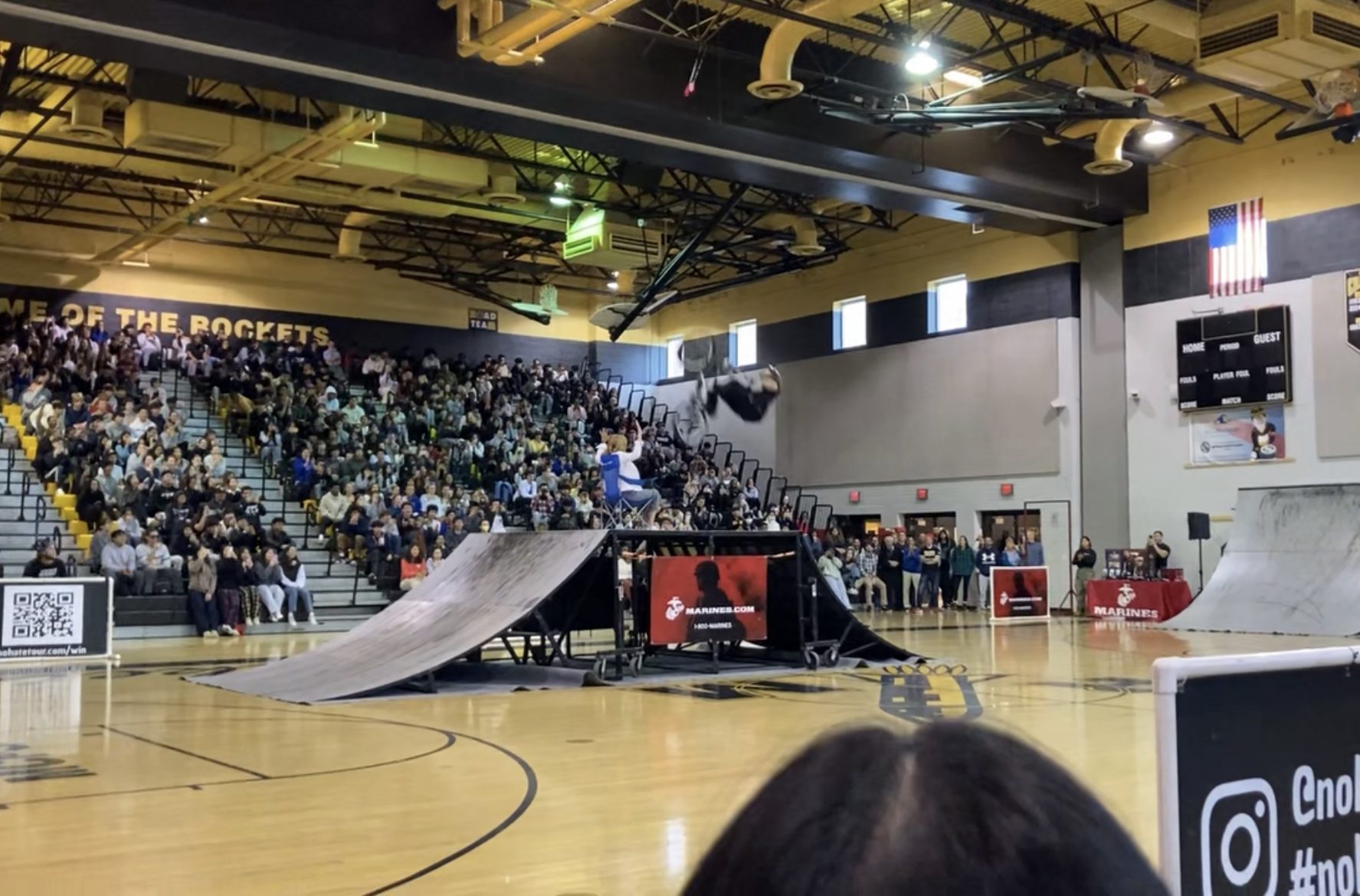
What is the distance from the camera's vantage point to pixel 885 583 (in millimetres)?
26484

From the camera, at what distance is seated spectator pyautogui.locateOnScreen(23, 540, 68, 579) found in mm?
16297

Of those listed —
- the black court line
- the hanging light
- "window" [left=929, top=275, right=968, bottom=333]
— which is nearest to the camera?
the black court line

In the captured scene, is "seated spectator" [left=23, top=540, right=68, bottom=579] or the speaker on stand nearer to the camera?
"seated spectator" [left=23, top=540, right=68, bottom=579]

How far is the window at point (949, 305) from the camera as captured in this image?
27656mm

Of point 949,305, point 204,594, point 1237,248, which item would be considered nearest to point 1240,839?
point 204,594

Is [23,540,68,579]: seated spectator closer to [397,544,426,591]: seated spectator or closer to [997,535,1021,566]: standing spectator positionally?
[397,544,426,591]: seated spectator

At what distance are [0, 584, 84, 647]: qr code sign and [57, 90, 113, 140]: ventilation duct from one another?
8.02 metres

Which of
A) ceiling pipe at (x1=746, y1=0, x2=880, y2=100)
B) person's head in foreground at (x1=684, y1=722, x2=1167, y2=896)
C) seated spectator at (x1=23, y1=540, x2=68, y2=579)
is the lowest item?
seated spectator at (x1=23, y1=540, x2=68, y2=579)

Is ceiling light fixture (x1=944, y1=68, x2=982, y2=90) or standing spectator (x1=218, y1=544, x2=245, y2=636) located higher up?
ceiling light fixture (x1=944, y1=68, x2=982, y2=90)

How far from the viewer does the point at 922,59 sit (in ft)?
51.8

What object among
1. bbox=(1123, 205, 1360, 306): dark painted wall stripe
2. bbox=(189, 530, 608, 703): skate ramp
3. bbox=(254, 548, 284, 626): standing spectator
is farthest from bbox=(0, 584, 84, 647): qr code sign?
bbox=(1123, 205, 1360, 306): dark painted wall stripe

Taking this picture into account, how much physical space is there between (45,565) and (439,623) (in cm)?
735

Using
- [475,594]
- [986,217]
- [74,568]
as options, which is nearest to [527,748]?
[475,594]

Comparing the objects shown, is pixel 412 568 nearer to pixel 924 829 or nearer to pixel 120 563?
pixel 120 563
